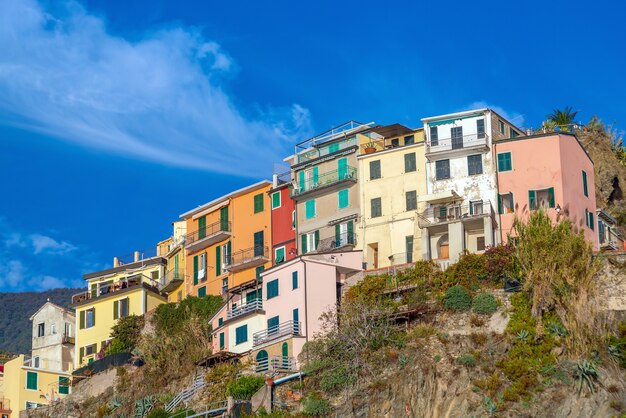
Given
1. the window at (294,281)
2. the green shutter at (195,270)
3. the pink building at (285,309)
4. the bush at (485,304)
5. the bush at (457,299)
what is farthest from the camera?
the green shutter at (195,270)

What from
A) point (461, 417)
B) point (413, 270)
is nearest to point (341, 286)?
point (413, 270)

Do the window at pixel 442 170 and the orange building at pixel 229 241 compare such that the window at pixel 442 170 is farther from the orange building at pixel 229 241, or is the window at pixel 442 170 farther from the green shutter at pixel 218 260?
the green shutter at pixel 218 260

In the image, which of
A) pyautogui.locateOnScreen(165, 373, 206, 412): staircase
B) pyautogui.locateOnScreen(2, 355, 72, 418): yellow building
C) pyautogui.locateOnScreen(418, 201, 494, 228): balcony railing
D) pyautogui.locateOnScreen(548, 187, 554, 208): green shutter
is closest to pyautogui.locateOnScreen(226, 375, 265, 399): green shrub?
pyautogui.locateOnScreen(165, 373, 206, 412): staircase

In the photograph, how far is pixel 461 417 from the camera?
60.9 m

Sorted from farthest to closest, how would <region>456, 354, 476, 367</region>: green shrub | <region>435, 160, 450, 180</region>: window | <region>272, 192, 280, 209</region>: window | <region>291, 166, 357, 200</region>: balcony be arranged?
<region>272, 192, 280, 209</region>: window, <region>291, 166, 357, 200</region>: balcony, <region>435, 160, 450, 180</region>: window, <region>456, 354, 476, 367</region>: green shrub

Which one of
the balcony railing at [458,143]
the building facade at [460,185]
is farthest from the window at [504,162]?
the balcony railing at [458,143]

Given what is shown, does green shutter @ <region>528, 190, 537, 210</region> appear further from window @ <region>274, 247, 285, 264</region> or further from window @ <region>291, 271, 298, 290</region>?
window @ <region>274, 247, 285, 264</region>

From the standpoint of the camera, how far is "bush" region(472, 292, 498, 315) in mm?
68062

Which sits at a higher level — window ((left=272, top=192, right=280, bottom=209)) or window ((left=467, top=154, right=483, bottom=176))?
window ((left=272, top=192, right=280, bottom=209))

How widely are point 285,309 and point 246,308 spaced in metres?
4.25

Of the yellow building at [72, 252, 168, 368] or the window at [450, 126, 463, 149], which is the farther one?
the yellow building at [72, 252, 168, 368]

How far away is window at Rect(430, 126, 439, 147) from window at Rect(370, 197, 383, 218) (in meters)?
4.89

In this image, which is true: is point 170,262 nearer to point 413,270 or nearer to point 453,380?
point 413,270

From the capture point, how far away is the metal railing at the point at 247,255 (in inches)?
3418
